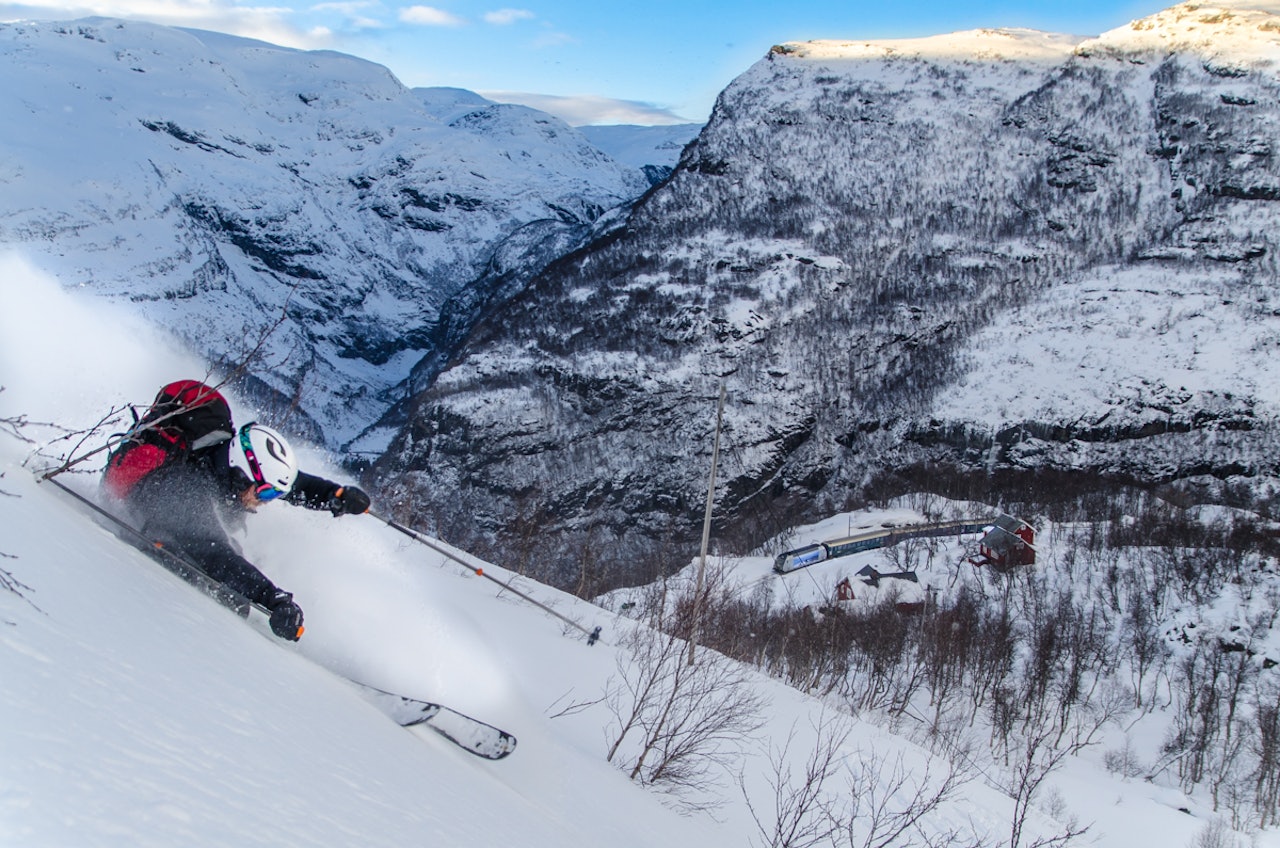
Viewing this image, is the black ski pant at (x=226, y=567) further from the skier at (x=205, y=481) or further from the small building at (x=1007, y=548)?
the small building at (x=1007, y=548)

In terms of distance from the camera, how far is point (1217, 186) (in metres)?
192

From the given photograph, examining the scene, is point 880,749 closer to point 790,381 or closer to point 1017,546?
point 1017,546

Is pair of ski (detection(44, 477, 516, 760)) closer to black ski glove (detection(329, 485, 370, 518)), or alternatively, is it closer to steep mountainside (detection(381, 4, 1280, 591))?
black ski glove (detection(329, 485, 370, 518))

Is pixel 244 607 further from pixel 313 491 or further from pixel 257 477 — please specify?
pixel 313 491

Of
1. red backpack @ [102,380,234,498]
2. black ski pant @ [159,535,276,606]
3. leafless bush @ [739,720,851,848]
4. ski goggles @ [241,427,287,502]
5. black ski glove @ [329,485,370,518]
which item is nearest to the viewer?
black ski pant @ [159,535,276,606]

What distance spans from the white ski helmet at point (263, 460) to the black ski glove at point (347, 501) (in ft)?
2.79

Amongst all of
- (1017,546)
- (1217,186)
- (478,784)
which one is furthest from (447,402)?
(478,784)

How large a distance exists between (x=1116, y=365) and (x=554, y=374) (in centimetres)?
10184

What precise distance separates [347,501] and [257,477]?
4.12ft

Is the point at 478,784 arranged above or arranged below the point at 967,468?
below

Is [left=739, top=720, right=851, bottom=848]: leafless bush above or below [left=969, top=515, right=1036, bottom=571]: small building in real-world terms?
below

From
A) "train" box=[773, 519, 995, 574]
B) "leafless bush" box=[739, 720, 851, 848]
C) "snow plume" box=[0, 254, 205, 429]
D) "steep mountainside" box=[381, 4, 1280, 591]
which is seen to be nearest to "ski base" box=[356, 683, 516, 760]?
"leafless bush" box=[739, 720, 851, 848]

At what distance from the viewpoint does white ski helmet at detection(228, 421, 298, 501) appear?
8.03 m

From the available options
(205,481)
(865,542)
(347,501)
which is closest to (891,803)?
(347,501)
